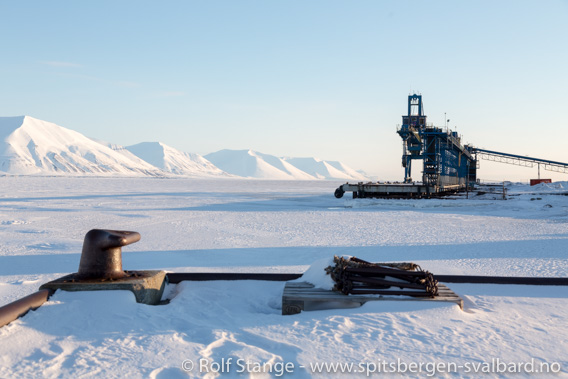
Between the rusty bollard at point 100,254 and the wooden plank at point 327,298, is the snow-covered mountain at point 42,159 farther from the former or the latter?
the wooden plank at point 327,298

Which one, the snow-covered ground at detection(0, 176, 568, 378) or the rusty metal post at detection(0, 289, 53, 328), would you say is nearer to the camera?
the snow-covered ground at detection(0, 176, 568, 378)

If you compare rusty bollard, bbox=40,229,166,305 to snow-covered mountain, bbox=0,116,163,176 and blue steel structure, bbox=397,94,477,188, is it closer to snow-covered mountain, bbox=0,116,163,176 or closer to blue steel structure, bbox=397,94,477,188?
blue steel structure, bbox=397,94,477,188

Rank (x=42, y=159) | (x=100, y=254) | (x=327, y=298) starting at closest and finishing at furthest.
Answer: (x=327, y=298) → (x=100, y=254) → (x=42, y=159)

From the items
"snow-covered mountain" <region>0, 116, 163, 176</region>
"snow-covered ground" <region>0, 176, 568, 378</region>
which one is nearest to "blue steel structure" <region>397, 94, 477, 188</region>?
"snow-covered ground" <region>0, 176, 568, 378</region>

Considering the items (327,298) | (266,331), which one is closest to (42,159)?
(327,298)

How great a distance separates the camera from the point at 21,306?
4078 mm

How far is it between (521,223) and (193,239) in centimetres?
1206

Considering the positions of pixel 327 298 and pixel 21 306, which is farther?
pixel 327 298

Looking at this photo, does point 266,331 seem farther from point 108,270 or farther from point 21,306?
point 21,306

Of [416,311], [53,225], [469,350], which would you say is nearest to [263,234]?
[53,225]

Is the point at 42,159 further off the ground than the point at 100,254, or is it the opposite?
the point at 42,159

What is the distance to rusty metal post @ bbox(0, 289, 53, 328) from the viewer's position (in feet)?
12.7

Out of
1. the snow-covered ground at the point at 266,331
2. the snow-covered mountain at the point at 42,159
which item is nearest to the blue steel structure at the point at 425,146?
the snow-covered ground at the point at 266,331

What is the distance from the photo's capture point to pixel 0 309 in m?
3.88
